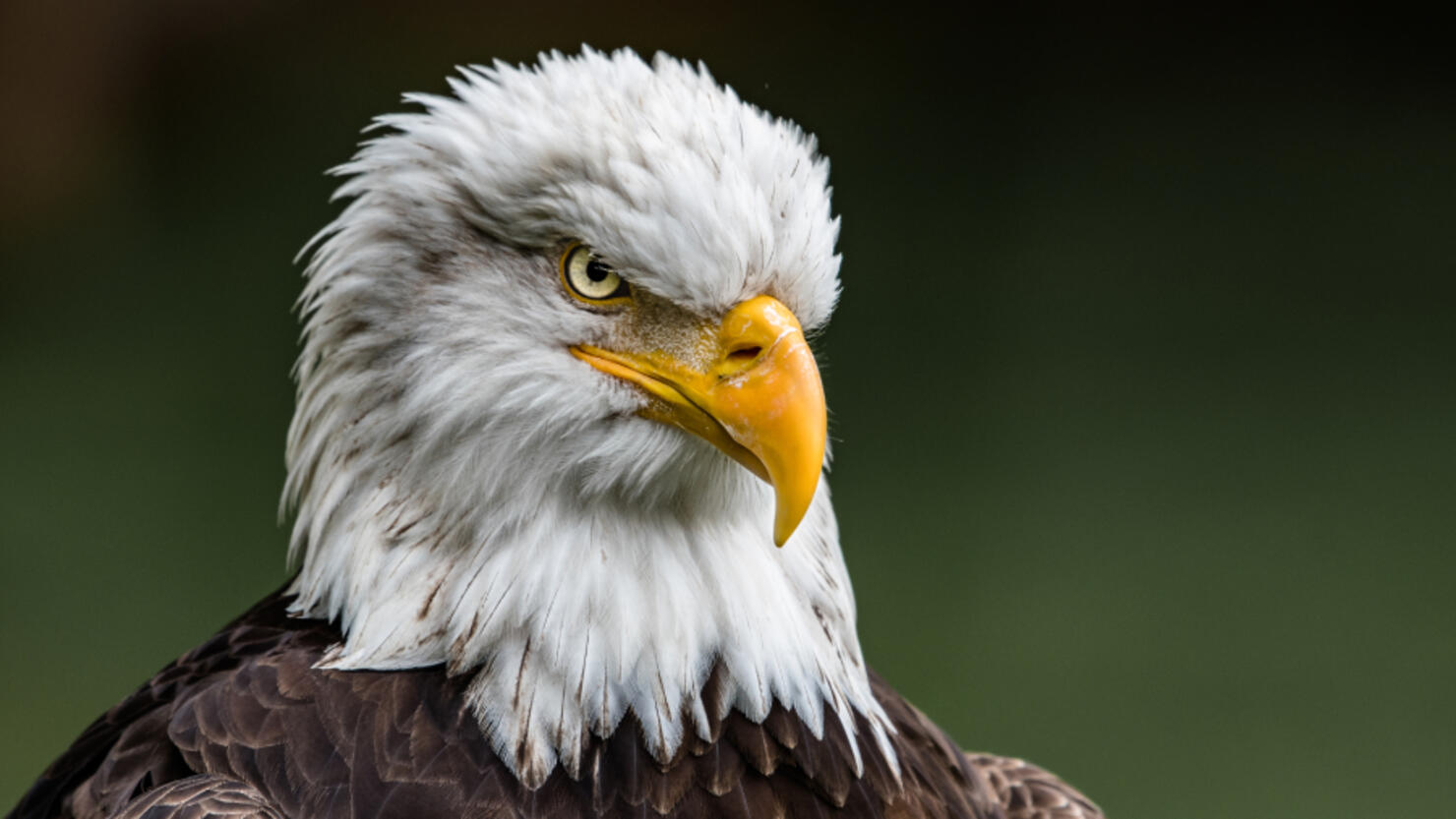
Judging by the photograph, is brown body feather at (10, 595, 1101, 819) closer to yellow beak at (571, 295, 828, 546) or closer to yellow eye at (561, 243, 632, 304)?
yellow beak at (571, 295, 828, 546)

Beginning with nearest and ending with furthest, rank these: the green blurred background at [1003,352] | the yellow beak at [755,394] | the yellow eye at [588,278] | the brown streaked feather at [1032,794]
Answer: the yellow beak at [755,394] → the yellow eye at [588,278] → the brown streaked feather at [1032,794] → the green blurred background at [1003,352]

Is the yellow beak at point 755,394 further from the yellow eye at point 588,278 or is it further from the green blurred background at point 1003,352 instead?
the green blurred background at point 1003,352

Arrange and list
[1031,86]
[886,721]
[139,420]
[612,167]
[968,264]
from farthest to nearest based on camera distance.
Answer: [1031,86] < [968,264] < [139,420] < [886,721] < [612,167]

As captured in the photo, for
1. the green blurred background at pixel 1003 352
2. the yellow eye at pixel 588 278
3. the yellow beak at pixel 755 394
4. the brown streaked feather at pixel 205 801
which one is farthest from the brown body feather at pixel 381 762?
the green blurred background at pixel 1003 352

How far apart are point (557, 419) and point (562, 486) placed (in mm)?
91

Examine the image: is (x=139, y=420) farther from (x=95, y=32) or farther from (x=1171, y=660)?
(x=1171, y=660)

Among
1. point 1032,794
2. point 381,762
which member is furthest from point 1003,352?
point 381,762

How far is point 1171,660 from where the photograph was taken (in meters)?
6.09

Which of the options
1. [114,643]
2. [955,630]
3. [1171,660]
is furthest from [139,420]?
[1171,660]

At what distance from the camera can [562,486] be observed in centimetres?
195

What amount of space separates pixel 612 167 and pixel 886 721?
86cm

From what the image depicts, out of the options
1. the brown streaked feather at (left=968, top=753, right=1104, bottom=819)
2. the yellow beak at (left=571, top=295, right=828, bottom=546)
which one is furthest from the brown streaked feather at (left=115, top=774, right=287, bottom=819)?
the brown streaked feather at (left=968, top=753, right=1104, bottom=819)

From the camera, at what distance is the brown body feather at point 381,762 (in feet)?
6.13

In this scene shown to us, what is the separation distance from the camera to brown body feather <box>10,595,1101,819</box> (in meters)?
1.87
